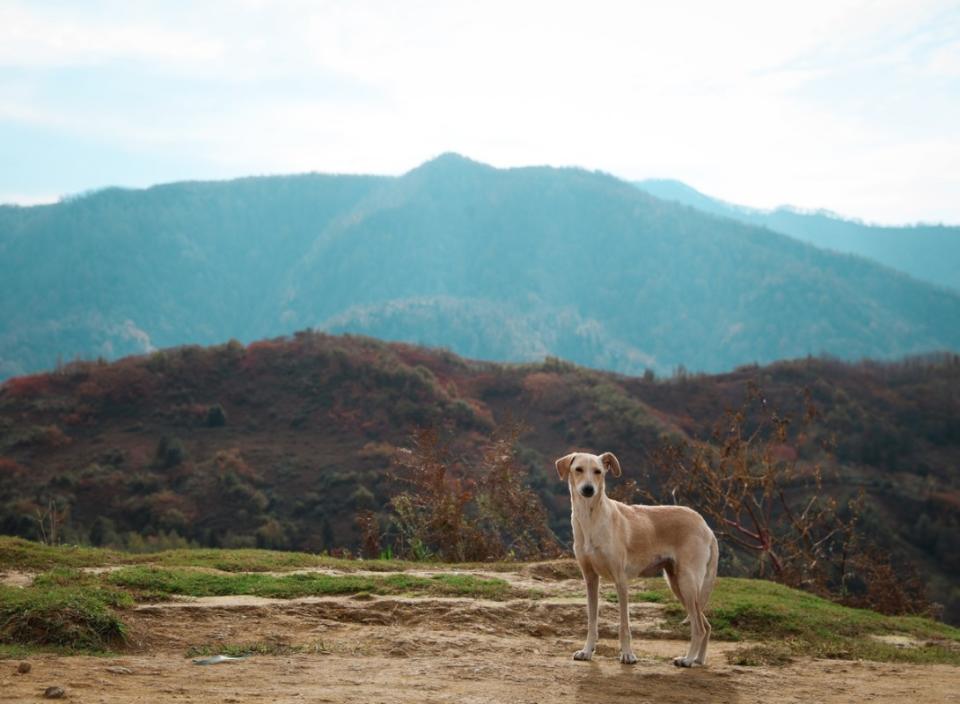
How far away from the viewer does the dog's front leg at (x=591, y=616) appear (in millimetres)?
8680

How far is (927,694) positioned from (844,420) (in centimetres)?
4367

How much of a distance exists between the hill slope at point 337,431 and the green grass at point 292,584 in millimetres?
17660

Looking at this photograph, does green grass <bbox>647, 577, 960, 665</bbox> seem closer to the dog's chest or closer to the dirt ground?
the dirt ground

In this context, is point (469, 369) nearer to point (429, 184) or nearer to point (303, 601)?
point (303, 601)

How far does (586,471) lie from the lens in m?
8.56

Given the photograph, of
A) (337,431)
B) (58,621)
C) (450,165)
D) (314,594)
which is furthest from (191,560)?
(450,165)

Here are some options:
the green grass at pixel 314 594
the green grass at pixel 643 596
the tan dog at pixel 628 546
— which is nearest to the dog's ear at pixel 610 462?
the tan dog at pixel 628 546

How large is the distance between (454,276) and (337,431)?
134622 millimetres

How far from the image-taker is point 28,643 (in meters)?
8.27

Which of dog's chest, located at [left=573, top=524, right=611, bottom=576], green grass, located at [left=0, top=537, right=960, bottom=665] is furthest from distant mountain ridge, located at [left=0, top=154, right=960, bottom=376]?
dog's chest, located at [left=573, top=524, right=611, bottom=576]

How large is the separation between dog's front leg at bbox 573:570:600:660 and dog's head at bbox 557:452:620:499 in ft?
2.70

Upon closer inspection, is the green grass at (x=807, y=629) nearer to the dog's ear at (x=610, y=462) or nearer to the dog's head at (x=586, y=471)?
the dog's ear at (x=610, y=462)

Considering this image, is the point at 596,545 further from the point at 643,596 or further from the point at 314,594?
the point at 314,594

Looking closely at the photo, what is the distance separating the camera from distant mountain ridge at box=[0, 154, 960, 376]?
146 meters
